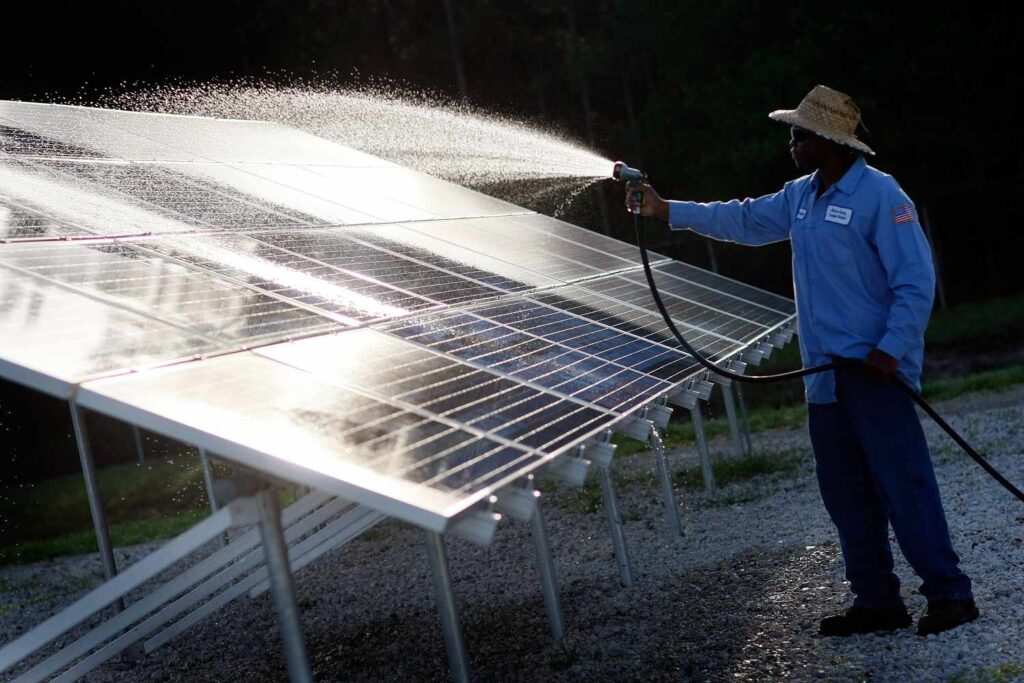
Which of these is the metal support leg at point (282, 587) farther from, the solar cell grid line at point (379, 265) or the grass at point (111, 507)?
the grass at point (111, 507)

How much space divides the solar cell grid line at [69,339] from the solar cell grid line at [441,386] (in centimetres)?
44

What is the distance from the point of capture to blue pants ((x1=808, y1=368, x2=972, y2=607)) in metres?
5.57

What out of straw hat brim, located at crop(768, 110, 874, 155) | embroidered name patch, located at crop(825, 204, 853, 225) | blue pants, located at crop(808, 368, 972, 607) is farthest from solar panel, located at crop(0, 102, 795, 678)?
straw hat brim, located at crop(768, 110, 874, 155)

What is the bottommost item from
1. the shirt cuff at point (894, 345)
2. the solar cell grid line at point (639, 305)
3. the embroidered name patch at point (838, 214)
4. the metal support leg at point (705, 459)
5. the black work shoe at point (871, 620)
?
the metal support leg at point (705, 459)

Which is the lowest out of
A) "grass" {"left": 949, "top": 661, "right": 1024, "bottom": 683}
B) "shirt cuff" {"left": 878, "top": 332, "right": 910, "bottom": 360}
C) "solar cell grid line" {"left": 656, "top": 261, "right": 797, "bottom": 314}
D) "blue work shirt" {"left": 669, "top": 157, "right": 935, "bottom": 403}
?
"grass" {"left": 949, "top": 661, "right": 1024, "bottom": 683}

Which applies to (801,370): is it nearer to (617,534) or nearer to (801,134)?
(801,134)

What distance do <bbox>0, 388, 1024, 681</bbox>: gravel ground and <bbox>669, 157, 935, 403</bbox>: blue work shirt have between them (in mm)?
1170

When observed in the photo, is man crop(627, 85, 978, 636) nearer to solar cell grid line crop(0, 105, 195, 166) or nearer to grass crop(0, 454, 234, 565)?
solar cell grid line crop(0, 105, 195, 166)

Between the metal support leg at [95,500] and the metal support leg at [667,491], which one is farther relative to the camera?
the metal support leg at [667,491]

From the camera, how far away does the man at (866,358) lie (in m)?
5.57

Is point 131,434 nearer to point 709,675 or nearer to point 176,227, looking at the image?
point 176,227

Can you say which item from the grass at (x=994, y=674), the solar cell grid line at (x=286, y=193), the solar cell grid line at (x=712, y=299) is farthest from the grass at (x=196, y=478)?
the grass at (x=994, y=674)

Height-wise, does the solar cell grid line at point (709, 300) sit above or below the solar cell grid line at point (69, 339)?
below

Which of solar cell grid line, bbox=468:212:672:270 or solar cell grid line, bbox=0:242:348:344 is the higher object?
solar cell grid line, bbox=0:242:348:344
